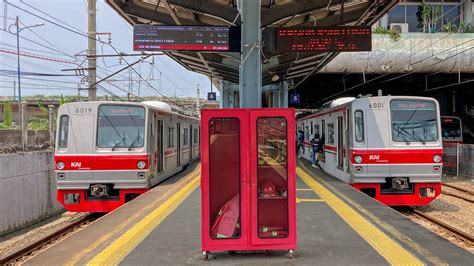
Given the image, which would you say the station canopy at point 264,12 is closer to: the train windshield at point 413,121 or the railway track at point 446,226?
the train windshield at point 413,121

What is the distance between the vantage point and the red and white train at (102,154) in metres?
9.86

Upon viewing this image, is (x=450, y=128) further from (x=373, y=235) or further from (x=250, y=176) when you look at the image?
(x=250, y=176)

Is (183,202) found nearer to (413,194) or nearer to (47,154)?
(413,194)

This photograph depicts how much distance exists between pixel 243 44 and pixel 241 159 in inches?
213

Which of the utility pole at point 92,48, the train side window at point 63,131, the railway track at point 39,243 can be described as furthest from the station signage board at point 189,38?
the utility pole at point 92,48

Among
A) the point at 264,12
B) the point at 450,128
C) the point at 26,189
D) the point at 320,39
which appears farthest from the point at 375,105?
the point at 450,128

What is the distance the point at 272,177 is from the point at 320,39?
19.0 ft

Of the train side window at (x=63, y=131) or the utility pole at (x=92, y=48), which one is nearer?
the train side window at (x=63, y=131)

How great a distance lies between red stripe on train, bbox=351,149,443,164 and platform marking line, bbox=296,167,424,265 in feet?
4.88

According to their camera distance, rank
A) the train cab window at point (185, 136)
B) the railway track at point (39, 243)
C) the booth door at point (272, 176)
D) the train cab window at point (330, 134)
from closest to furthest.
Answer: the booth door at point (272, 176) → the railway track at point (39, 243) → the train cab window at point (330, 134) → the train cab window at point (185, 136)

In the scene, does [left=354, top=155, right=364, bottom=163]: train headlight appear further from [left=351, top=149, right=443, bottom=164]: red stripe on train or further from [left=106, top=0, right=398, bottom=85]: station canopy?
[left=106, top=0, right=398, bottom=85]: station canopy

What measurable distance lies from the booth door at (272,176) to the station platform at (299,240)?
1.08 ft

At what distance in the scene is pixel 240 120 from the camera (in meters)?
4.82

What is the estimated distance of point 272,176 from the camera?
200 inches
